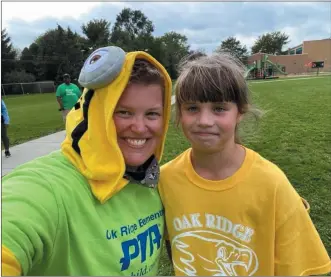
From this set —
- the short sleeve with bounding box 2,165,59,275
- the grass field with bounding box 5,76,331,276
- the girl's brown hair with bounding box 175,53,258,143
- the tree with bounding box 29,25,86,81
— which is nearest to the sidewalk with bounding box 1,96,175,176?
the grass field with bounding box 5,76,331,276

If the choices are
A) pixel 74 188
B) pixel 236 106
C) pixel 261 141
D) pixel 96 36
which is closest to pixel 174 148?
pixel 261 141

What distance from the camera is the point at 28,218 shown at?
1182 mm

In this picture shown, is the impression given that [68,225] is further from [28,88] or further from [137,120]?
[28,88]

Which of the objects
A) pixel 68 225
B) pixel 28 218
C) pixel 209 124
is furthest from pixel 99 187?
pixel 209 124

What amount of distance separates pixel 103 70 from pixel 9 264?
0.79 metres

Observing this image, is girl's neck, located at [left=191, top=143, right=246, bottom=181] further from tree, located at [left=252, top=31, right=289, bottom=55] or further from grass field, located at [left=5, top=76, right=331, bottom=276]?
tree, located at [left=252, top=31, right=289, bottom=55]

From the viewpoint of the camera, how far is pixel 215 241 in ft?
5.96

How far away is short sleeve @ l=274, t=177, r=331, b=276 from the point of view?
1.68 m

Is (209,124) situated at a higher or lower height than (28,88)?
higher

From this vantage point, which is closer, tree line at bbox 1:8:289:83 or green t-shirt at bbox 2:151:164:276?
green t-shirt at bbox 2:151:164:276

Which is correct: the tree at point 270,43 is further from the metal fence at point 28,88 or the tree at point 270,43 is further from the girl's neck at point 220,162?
the girl's neck at point 220,162

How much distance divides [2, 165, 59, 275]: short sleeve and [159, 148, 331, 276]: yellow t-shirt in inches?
28.3

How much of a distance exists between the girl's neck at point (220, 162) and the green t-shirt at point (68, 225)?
1.48 feet

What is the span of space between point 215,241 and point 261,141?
281 inches
